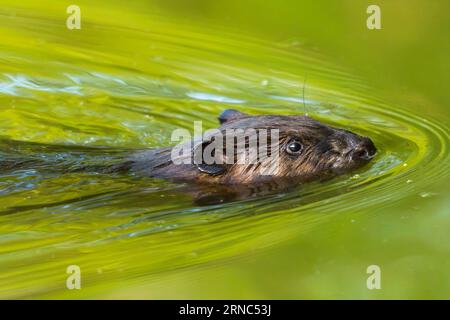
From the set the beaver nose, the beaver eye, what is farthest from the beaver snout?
the beaver eye

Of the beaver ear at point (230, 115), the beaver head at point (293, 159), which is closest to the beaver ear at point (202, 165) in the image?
the beaver head at point (293, 159)

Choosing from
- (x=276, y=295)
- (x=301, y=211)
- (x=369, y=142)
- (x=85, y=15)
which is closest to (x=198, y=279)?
(x=276, y=295)

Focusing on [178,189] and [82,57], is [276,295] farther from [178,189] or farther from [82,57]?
[82,57]

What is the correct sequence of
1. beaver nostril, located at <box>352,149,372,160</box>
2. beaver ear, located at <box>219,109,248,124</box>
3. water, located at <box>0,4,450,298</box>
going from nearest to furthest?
water, located at <box>0,4,450,298</box> < beaver nostril, located at <box>352,149,372,160</box> < beaver ear, located at <box>219,109,248,124</box>

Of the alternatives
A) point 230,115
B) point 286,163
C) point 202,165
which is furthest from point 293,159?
point 230,115

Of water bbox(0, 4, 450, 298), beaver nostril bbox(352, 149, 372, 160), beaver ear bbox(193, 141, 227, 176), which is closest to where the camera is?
water bbox(0, 4, 450, 298)

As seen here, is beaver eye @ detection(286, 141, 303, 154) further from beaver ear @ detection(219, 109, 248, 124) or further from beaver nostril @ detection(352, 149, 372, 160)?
beaver ear @ detection(219, 109, 248, 124)

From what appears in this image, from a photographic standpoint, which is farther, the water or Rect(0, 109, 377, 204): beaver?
Rect(0, 109, 377, 204): beaver

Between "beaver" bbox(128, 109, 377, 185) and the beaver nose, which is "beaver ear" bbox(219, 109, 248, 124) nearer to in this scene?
"beaver" bbox(128, 109, 377, 185)

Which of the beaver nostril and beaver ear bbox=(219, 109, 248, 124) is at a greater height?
beaver ear bbox=(219, 109, 248, 124)
